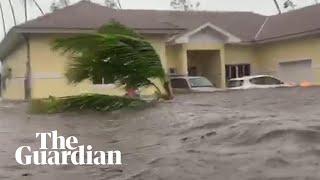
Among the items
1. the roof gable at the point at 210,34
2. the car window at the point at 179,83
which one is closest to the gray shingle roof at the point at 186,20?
the roof gable at the point at 210,34

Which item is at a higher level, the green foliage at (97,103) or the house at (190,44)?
the house at (190,44)

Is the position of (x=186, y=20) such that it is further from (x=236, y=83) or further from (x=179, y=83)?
(x=179, y=83)

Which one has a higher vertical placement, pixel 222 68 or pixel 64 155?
pixel 222 68

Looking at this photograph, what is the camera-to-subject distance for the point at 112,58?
38.1 ft

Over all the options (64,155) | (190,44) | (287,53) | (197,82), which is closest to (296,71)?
(287,53)

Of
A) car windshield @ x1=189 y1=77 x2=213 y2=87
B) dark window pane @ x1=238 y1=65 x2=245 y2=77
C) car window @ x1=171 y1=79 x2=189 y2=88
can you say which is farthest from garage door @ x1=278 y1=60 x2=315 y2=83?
car window @ x1=171 y1=79 x2=189 y2=88

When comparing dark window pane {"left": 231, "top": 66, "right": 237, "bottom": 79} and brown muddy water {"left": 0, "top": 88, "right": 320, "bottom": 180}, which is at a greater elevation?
dark window pane {"left": 231, "top": 66, "right": 237, "bottom": 79}

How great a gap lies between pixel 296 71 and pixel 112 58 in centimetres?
2097

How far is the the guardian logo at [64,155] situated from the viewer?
601cm

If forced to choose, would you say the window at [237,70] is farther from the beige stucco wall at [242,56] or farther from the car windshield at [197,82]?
the car windshield at [197,82]

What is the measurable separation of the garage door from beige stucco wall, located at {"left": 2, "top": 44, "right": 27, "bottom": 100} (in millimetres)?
13000

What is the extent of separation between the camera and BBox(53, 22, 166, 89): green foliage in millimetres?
11352

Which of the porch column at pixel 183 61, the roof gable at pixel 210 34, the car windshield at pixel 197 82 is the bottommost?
the car windshield at pixel 197 82

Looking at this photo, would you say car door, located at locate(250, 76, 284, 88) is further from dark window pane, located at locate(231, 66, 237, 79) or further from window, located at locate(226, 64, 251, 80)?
dark window pane, located at locate(231, 66, 237, 79)
